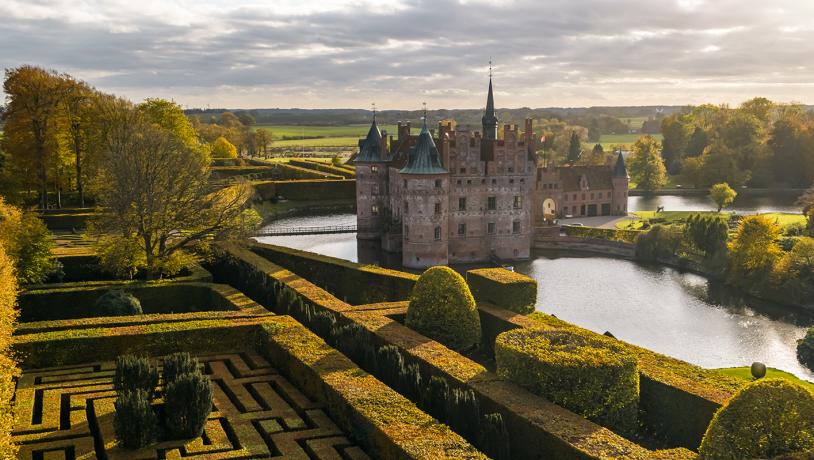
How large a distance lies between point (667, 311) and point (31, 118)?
48.2m

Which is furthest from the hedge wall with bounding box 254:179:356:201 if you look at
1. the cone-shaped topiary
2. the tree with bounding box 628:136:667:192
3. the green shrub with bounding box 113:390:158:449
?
the green shrub with bounding box 113:390:158:449

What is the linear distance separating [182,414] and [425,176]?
37360mm

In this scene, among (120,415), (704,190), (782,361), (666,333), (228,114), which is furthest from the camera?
(228,114)

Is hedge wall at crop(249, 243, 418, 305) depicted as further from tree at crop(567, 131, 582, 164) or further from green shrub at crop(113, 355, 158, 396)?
tree at crop(567, 131, 582, 164)

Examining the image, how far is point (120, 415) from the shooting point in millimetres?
17062

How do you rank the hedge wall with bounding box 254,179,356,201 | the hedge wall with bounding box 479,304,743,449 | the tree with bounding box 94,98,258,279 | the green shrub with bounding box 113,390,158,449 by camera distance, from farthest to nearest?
the hedge wall with bounding box 254,179,356,201 → the tree with bounding box 94,98,258,279 → the hedge wall with bounding box 479,304,743,449 → the green shrub with bounding box 113,390,158,449

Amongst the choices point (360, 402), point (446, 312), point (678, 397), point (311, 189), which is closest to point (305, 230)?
point (311, 189)

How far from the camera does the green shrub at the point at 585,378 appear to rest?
19.7m

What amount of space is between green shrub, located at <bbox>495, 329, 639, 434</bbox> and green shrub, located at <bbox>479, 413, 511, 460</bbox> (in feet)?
8.37

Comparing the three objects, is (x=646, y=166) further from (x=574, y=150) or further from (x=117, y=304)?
(x=117, y=304)

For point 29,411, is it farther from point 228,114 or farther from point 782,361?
point 228,114

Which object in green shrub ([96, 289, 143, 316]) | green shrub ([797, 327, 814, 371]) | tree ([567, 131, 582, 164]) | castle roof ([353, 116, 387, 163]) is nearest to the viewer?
green shrub ([96, 289, 143, 316])

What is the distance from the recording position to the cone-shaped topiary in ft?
87.3

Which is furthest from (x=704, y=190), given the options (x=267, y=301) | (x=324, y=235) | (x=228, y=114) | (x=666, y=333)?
(x=228, y=114)
